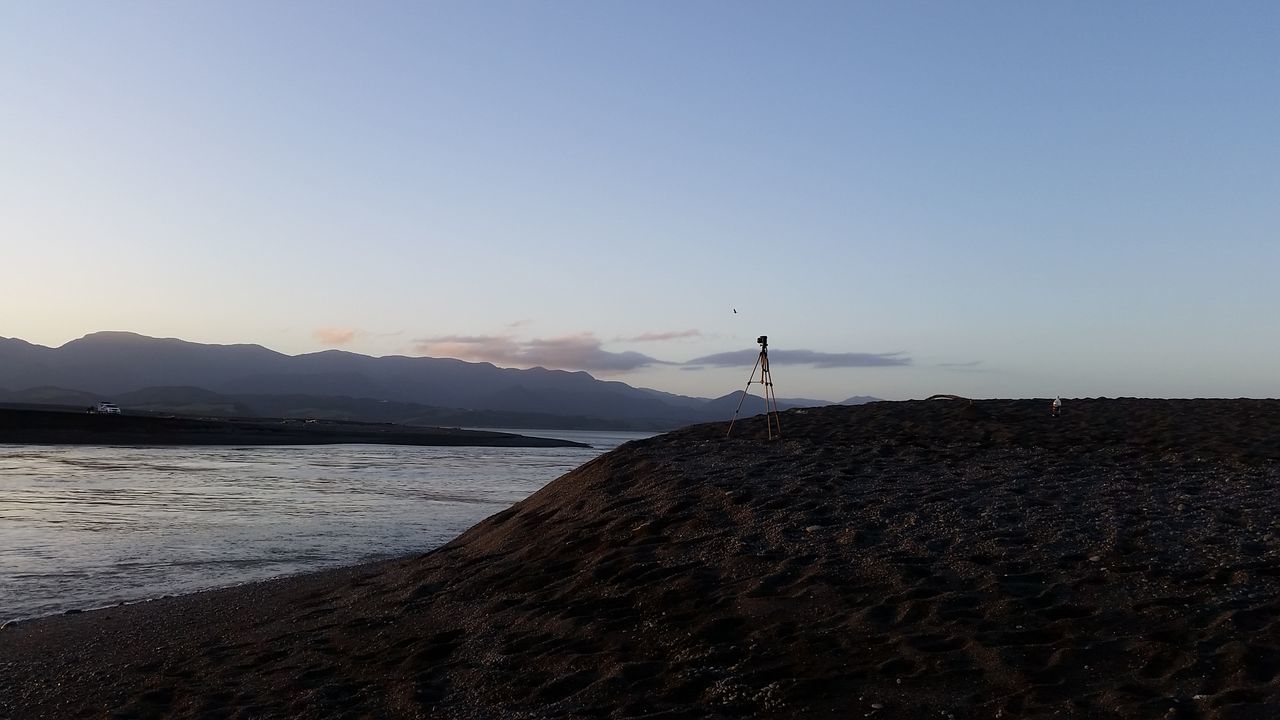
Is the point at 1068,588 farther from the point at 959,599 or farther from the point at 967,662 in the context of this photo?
the point at 967,662

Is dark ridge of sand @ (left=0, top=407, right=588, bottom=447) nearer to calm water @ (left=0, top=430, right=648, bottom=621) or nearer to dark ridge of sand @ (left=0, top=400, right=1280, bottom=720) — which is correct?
calm water @ (left=0, top=430, right=648, bottom=621)

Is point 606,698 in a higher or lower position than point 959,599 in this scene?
lower

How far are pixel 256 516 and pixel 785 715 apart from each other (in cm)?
1856

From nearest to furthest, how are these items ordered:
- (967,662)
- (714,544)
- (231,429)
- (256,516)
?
1. (967,662)
2. (714,544)
3. (256,516)
4. (231,429)

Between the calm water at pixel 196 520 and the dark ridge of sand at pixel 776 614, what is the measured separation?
7.66 feet

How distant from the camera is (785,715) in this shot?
5652 mm

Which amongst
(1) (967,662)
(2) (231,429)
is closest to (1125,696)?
(1) (967,662)

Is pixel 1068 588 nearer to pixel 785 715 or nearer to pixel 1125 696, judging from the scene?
pixel 1125 696

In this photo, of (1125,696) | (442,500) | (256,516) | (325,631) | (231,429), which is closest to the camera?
(1125,696)

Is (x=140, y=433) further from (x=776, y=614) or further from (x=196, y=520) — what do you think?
(x=776, y=614)

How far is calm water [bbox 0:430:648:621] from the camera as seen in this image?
43.4 feet

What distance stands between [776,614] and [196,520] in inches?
674

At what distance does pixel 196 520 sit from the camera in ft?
65.7

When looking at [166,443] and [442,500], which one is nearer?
[442,500]
